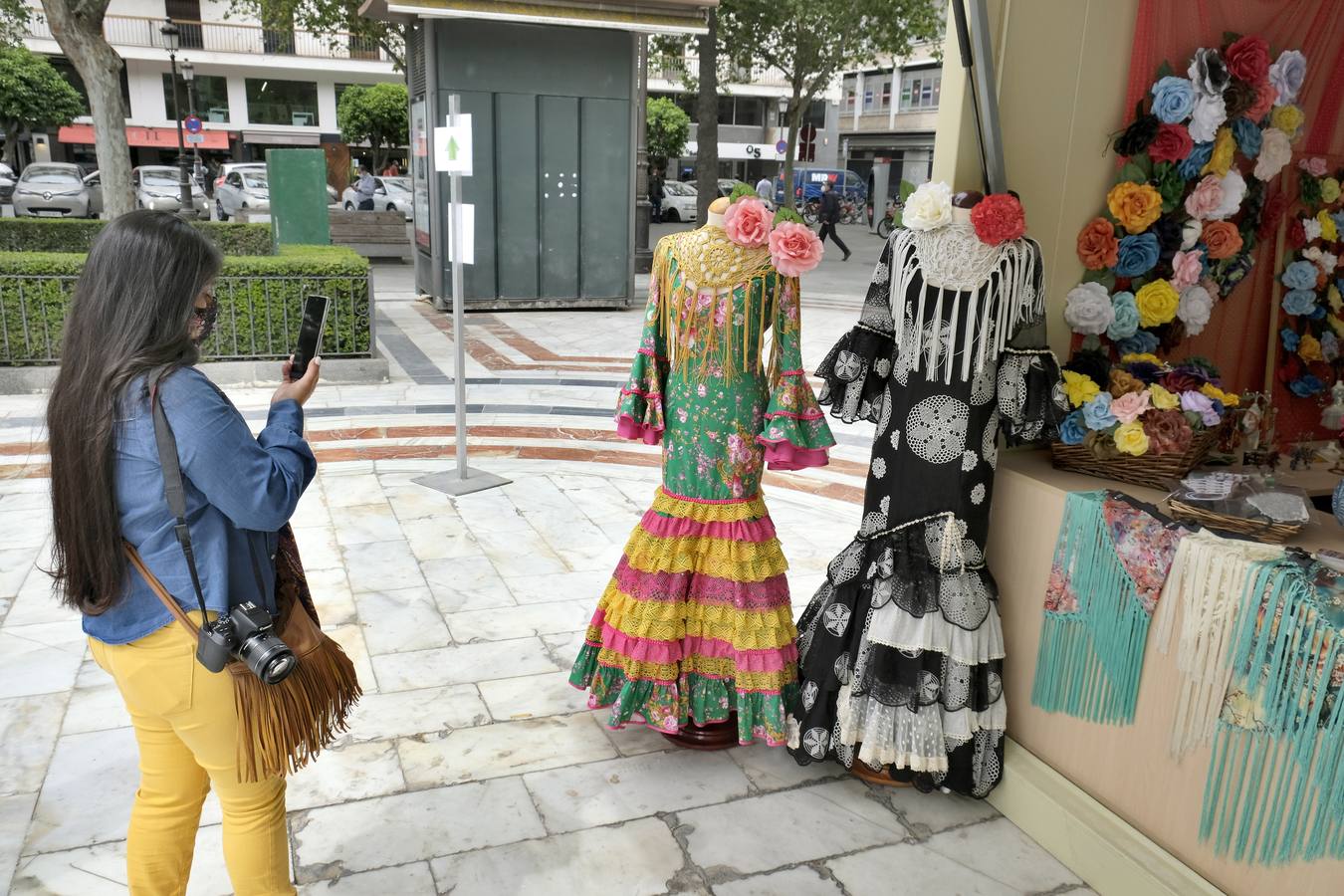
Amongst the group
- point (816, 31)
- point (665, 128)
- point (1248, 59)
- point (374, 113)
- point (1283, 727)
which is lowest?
point (1283, 727)

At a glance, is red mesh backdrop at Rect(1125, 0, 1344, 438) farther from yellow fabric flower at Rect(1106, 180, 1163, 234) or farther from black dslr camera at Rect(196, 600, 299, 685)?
black dslr camera at Rect(196, 600, 299, 685)

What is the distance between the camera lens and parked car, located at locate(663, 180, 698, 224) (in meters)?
25.1

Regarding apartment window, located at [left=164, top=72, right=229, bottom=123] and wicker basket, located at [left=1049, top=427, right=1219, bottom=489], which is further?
apartment window, located at [left=164, top=72, right=229, bottom=123]

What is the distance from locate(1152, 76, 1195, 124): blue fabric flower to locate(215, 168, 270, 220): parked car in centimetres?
1648

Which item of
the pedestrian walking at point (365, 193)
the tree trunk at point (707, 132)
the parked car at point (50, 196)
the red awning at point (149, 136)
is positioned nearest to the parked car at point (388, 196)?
the pedestrian walking at point (365, 193)

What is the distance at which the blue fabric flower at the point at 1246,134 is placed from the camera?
2.78 meters

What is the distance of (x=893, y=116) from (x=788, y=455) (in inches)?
1433

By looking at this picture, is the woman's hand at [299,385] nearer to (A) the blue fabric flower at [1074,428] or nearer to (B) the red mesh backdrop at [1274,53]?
(A) the blue fabric flower at [1074,428]

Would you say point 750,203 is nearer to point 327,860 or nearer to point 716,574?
point 716,574

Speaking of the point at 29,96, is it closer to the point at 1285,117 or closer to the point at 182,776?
the point at 182,776

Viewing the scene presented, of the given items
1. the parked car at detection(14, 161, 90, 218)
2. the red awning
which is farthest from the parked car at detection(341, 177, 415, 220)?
the red awning

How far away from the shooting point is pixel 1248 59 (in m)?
2.70

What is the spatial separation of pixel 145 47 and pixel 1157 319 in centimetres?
3067

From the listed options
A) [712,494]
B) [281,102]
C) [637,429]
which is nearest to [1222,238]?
[712,494]
